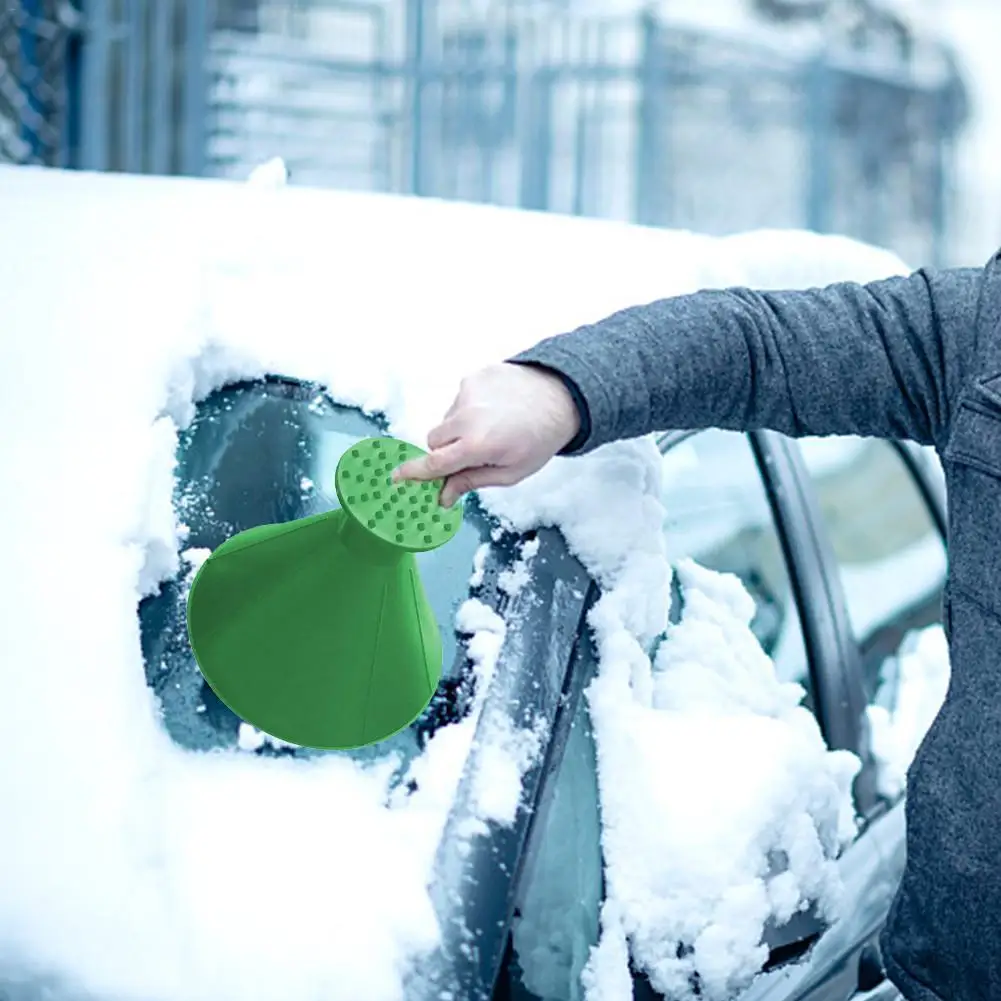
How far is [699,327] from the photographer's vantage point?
1606mm

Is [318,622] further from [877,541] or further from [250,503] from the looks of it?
[877,541]

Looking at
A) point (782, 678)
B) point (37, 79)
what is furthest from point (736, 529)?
point (37, 79)

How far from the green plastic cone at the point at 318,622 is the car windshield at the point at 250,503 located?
0.10 ft

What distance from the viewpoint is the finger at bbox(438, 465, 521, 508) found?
4.50ft

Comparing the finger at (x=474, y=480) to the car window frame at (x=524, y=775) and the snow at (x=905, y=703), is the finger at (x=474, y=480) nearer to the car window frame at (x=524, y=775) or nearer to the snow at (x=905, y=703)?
the car window frame at (x=524, y=775)

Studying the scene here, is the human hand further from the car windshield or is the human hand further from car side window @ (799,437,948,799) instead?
car side window @ (799,437,948,799)

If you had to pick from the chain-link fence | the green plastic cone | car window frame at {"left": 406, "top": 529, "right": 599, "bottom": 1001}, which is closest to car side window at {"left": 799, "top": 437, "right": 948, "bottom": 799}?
car window frame at {"left": 406, "top": 529, "right": 599, "bottom": 1001}

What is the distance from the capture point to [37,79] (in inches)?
219

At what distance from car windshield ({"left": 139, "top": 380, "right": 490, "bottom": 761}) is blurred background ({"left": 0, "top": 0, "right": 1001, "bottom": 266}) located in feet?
14.1

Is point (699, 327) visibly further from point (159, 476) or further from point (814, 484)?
point (814, 484)

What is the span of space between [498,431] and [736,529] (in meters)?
0.70

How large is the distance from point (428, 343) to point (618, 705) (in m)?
0.46

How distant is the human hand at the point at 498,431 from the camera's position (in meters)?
1.37

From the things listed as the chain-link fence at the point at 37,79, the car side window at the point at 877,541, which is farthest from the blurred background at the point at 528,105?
the car side window at the point at 877,541
